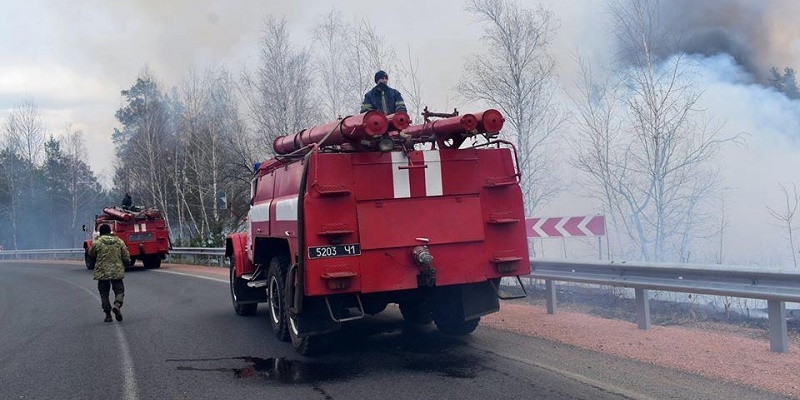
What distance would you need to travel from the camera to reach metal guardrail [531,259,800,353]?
20.3 ft

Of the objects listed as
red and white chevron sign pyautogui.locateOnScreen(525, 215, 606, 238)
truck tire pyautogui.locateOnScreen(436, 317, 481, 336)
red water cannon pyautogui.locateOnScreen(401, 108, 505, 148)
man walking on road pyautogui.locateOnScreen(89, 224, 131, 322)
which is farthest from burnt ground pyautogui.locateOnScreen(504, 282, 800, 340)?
man walking on road pyautogui.locateOnScreen(89, 224, 131, 322)

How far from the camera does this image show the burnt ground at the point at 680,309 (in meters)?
7.63

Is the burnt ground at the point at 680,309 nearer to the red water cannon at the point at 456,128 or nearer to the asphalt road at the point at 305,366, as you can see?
the asphalt road at the point at 305,366

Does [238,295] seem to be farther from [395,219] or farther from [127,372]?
[395,219]

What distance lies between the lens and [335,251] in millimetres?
6129

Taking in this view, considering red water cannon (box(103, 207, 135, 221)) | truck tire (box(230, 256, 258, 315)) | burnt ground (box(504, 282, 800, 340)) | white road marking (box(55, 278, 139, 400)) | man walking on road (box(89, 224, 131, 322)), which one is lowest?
burnt ground (box(504, 282, 800, 340))

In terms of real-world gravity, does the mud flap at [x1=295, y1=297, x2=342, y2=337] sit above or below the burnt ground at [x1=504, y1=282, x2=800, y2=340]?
above

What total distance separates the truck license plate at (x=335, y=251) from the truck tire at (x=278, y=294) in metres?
1.51

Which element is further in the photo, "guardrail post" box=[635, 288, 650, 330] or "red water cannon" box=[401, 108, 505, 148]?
"guardrail post" box=[635, 288, 650, 330]

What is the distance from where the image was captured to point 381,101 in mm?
7746

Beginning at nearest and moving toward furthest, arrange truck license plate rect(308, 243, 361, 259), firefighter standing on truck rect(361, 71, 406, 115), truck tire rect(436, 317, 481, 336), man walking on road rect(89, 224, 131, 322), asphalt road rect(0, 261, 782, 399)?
asphalt road rect(0, 261, 782, 399), truck license plate rect(308, 243, 361, 259), truck tire rect(436, 317, 481, 336), firefighter standing on truck rect(361, 71, 406, 115), man walking on road rect(89, 224, 131, 322)

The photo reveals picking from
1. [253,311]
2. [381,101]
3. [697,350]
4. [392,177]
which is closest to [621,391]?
[697,350]

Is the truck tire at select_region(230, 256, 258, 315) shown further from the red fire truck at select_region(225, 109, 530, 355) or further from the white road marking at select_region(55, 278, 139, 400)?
the red fire truck at select_region(225, 109, 530, 355)

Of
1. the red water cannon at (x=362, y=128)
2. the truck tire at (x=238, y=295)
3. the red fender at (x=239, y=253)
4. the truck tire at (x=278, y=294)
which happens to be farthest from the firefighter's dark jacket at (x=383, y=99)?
the truck tire at (x=238, y=295)
